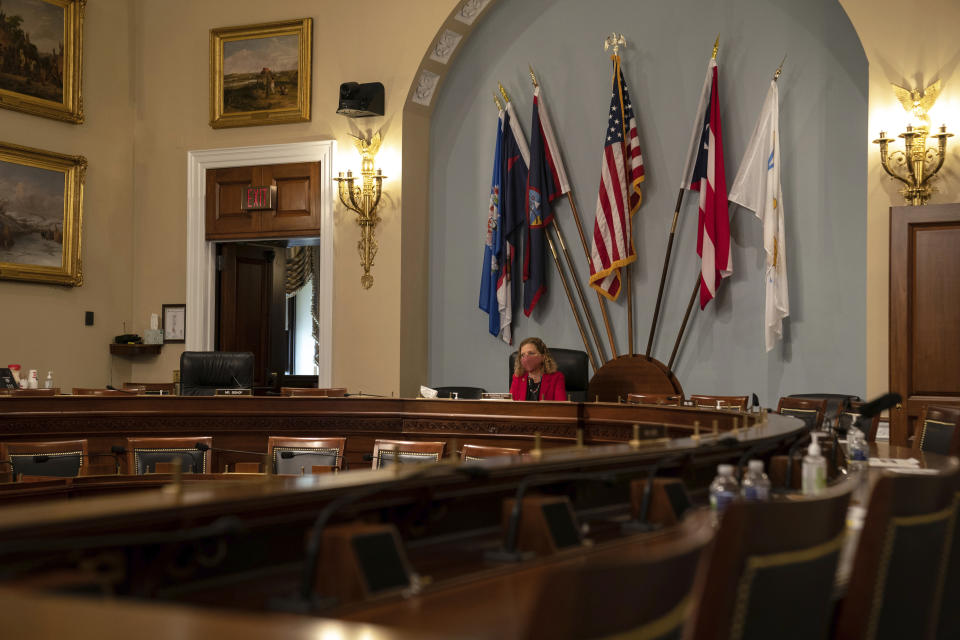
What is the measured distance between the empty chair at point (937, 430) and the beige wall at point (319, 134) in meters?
5.73

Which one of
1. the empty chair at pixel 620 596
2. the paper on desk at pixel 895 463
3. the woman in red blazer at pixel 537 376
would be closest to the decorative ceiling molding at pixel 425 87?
the woman in red blazer at pixel 537 376

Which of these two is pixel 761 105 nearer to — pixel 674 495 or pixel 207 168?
pixel 207 168

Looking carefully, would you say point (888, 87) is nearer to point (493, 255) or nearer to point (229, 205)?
point (493, 255)

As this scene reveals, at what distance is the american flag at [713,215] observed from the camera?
343 inches

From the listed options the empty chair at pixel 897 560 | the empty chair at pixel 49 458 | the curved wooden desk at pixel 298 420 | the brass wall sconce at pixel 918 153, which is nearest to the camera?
the empty chair at pixel 897 560

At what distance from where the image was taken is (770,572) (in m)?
1.47

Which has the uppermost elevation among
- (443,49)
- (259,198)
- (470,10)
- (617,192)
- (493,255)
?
(470,10)

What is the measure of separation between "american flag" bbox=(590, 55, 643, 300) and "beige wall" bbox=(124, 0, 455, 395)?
2044 millimetres

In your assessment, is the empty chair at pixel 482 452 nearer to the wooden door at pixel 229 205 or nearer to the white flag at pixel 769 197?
the white flag at pixel 769 197

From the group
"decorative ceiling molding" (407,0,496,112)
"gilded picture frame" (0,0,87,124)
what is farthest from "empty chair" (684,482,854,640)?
"gilded picture frame" (0,0,87,124)

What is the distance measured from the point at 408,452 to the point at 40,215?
22.1ft

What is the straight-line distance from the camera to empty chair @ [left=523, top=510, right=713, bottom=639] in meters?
1.02

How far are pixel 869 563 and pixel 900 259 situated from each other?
613 centimetres

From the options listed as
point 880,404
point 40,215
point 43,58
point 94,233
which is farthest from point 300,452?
point 43,58
